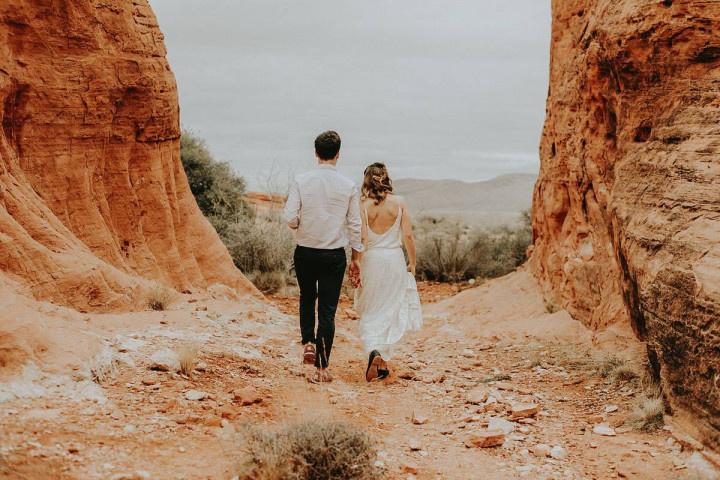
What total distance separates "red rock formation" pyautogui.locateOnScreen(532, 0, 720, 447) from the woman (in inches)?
74.2

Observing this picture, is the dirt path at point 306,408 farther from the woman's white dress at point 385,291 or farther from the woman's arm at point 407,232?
the woman's arm at point 407,232

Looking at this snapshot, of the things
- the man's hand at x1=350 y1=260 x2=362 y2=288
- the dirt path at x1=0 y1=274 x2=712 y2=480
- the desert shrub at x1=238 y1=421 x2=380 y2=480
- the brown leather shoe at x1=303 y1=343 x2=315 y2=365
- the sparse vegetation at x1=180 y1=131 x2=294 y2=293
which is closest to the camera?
the desert shrub at x1=238 y1=421 x2=380 y2=480

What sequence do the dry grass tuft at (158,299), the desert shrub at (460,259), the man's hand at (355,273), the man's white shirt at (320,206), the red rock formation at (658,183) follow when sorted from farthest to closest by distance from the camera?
the desert shrub at (460,259) → the dry grass tuft at (158,299) → the man's hand at (355,273) → the man's white shirt at (320,206) → the red rock formation at (658,183)

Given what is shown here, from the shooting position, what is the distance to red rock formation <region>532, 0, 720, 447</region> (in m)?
4.71

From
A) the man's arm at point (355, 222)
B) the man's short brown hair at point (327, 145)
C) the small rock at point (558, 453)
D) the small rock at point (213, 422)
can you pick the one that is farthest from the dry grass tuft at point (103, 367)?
the small rock at point (558, 453)

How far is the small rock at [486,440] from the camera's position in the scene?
5.02m

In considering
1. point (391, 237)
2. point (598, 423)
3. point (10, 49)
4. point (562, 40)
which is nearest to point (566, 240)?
point (562, 40)

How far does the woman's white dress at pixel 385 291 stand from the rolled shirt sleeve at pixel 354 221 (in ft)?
1.74

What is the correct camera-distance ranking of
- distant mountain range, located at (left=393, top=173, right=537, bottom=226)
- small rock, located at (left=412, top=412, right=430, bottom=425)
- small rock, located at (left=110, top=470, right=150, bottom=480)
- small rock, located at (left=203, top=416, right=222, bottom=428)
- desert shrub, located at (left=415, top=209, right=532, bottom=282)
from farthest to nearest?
distant mountain range, located at (left=393, top=173, right=537, bottom=226) < desert shrub, located at (left=415, top=209, right=532, bottom=282) < small rock, located at (left=412, top=412, right=430, bottom=425) < small rock, located at (left=203, top=416, right=222, bottom=428) < small rock, located at (left=110, top=470, right=150, bottom=480)

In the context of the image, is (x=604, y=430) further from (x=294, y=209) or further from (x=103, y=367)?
(x=103, y=367)

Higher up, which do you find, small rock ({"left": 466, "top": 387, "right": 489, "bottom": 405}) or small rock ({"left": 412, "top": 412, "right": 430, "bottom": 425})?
small rock ({"left": 412, "top": 412, "right": 430, "bottom": 425})

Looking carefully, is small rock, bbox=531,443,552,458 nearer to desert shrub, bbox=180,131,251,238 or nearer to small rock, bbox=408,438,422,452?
small rock, bbox=408,438,422,452

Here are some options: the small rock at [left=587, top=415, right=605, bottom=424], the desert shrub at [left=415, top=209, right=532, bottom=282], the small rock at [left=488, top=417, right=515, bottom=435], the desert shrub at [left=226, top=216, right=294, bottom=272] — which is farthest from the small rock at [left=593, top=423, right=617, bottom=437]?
the desert shrub at [left=415, top=209, right=532, bottom=282]

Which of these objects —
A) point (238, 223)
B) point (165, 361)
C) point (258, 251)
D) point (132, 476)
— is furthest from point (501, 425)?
point (238, 223)
